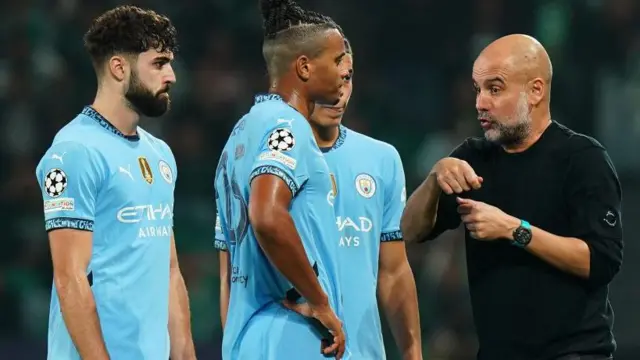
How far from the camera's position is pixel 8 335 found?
7.75 metres

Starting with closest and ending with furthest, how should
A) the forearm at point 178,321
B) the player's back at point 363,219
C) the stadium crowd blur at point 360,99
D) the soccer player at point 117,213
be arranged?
the soccer player at point 117,213
the forearm at point 178,321
the player's back at point 363,219
the stadium crowd blur at point 360,99

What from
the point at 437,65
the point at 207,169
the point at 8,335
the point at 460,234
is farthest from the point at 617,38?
the point at 8,335

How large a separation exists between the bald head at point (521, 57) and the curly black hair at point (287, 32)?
2.00ft

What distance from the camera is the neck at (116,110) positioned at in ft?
14.4

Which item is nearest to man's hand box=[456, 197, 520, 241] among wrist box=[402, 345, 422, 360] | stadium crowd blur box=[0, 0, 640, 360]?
wrist box=[402, 345, 422, 360]

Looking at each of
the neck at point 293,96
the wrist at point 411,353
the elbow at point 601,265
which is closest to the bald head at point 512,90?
the elbow at point 601,265

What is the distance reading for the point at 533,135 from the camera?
13.5 ft

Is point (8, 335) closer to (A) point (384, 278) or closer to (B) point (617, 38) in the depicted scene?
(A) point (384, 278)

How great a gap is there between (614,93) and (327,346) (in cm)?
581

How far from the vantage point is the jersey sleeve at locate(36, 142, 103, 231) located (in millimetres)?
4059

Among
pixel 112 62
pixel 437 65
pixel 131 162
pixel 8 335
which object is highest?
pixel 437 65

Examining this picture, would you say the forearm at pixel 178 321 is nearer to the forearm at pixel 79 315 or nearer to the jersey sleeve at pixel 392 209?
the forearm at pixel 79 315

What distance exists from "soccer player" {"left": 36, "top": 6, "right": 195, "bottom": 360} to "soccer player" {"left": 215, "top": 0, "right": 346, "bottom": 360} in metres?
0.45

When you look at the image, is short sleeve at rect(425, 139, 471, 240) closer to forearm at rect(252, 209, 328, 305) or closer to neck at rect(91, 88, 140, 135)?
forearm at rect(252, 209, 328, 305)
